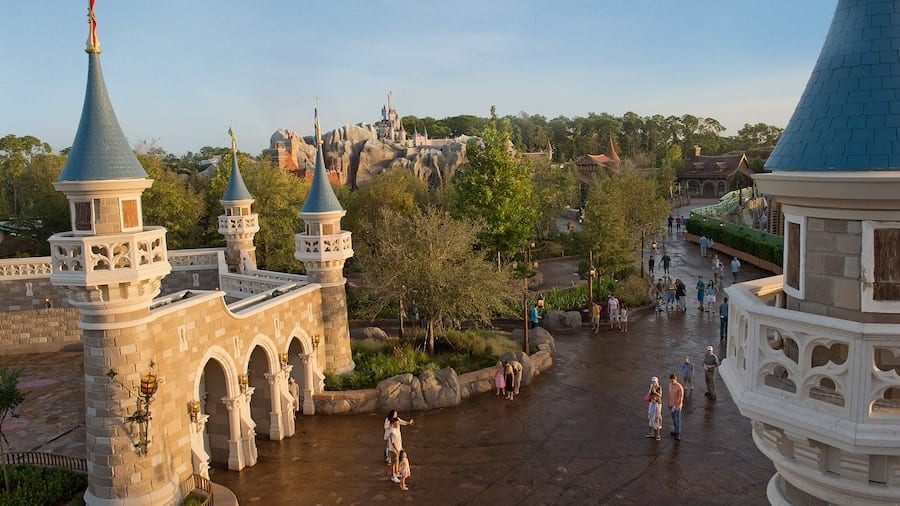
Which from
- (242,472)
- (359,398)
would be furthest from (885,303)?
(359,398)

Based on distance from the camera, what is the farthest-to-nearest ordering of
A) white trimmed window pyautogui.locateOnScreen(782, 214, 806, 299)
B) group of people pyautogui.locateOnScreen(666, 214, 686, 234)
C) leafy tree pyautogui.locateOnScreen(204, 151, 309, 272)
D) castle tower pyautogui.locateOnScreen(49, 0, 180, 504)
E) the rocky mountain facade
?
the rocky mountain facade, group of people pyautogui.locateOnScreen(666, 214, 686, 234), leafy tree pyautogui.locateOnScreen(204, 151, 309, 272), castle tower pyautogui.locateOnScreen(49, 0, 180, 504), white trimmed window pyautogui.locateOnScreen(782, 214, 806, 299)

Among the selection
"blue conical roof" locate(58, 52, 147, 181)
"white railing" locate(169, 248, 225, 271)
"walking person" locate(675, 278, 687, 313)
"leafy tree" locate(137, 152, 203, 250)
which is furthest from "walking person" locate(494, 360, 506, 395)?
"leafy tree" locate(137, 152, 203, 250)

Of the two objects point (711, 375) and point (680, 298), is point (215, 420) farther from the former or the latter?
point (680, 298)

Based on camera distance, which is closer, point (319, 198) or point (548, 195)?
point (319, 198)

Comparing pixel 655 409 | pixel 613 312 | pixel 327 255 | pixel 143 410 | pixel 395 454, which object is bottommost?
pixel 395 454

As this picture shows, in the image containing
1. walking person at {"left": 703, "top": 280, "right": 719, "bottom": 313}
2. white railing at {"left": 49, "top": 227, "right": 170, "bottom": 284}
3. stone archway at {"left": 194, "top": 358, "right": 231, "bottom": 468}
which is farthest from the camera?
walking person at {"left": 703, "top": 280, "right": 719, "bottom": 313}

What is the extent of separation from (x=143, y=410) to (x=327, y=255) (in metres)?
7.64

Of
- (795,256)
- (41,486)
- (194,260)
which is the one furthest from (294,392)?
(795,256)

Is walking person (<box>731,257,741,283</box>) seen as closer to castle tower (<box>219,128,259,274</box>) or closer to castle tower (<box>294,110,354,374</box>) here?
castle tower (<box>294,110,354,374</box>)

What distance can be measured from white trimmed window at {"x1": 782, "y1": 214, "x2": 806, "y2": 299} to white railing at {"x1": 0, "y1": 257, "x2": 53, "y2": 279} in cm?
2497

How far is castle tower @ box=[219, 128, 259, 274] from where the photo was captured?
2248 centimetres

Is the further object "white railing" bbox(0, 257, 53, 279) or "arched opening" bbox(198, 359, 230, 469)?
"white railing" bbox(0, 257, 53, 279)

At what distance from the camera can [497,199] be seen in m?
28.8

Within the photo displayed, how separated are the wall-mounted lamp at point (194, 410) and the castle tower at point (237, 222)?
1036cm
